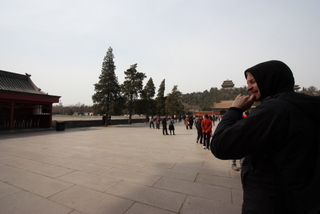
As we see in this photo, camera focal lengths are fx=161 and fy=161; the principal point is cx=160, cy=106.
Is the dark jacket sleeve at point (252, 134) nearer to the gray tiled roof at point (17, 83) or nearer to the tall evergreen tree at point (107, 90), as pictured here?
the gray tiled roof at point (17, 83)

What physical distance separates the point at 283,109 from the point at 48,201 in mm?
3846

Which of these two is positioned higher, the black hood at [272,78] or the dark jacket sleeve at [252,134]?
the black hood at [272,78]

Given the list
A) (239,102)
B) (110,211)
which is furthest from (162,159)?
(239,102)

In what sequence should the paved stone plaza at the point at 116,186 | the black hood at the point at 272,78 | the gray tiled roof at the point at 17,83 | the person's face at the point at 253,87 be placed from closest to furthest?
the black hood at the point at 272,78
the person's face at the point at 253,87
the paved stone plaza at the point at 116,186
the gray tiled roof at the point at 17,83

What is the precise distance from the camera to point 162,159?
5930 millimetres

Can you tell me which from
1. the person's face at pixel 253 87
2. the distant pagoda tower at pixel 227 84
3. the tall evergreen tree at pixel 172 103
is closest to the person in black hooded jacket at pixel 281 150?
the person's face at pixel 253 87

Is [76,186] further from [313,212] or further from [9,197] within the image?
[313,212]

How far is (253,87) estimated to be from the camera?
132 cm

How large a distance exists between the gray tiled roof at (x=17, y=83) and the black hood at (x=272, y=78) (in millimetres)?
17226

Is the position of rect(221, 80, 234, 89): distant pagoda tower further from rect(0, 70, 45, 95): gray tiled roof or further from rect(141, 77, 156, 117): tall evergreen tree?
rect(0, 70, 45, 95): gray tiled roof

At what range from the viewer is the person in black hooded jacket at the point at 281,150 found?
0.97 m

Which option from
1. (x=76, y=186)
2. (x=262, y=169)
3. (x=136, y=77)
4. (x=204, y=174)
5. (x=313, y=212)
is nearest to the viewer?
(x=313, y=212)

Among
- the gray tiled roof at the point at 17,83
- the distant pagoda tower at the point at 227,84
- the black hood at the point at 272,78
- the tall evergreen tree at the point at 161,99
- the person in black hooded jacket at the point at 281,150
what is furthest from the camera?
the distant pagoda tower at the point at 227,84

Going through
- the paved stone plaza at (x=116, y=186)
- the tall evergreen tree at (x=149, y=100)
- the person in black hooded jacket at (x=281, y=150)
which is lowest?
the paved stone plaza at (x=116, y=186)
